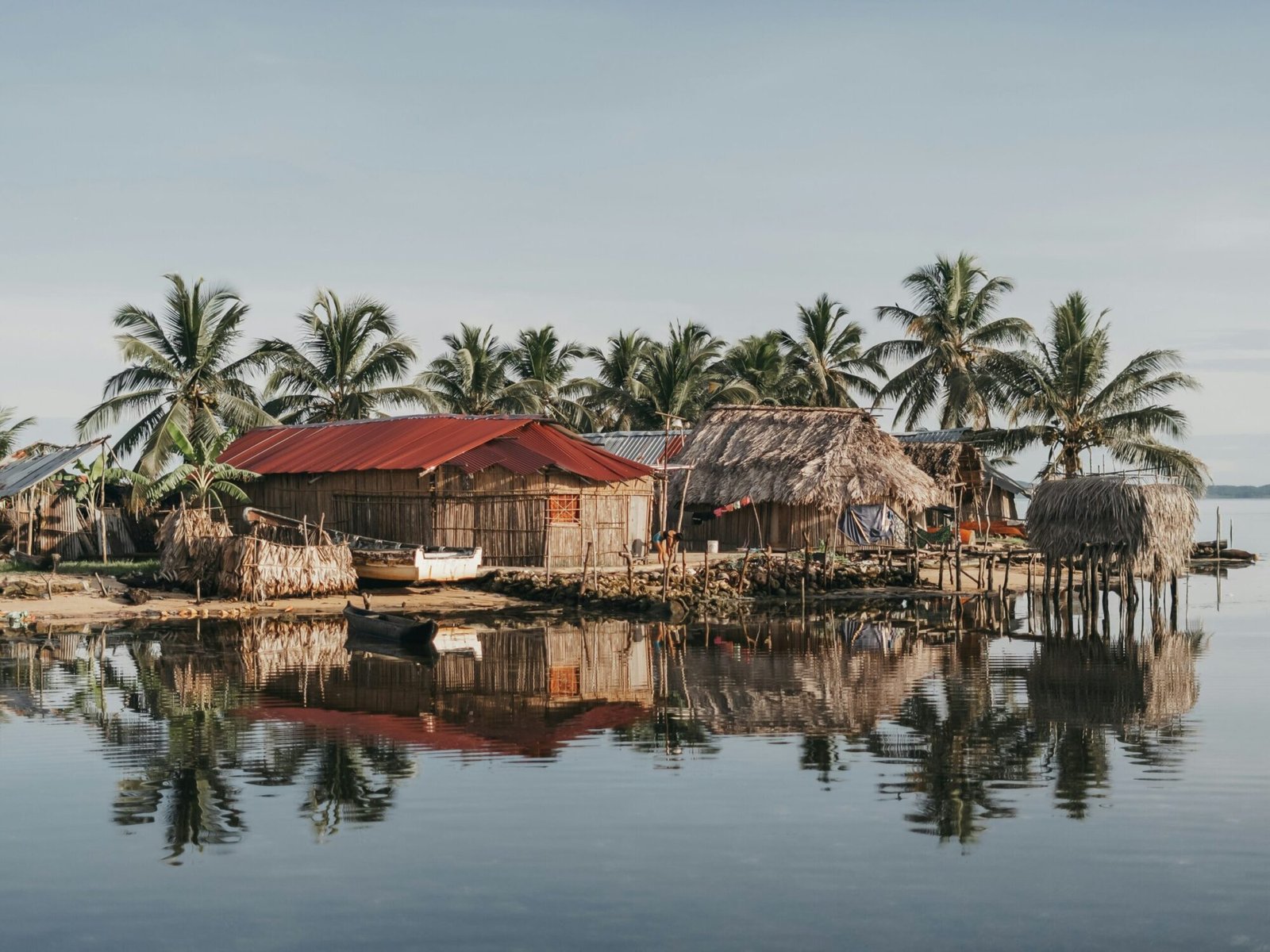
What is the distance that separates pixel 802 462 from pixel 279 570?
16.4 metres

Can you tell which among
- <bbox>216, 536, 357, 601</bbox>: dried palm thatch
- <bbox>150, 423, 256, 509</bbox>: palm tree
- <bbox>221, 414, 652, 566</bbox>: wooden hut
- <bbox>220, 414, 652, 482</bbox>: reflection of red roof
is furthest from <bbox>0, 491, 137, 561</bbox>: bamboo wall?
<bbox>216, 536, 357, 601</bbox>: dried palm thatch

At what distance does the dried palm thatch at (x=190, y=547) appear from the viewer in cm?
2994

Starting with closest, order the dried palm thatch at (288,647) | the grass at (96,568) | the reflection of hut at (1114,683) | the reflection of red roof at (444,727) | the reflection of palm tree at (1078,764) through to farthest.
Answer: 1. the reflection of palm tree at (1078,764)
2. the reflection of red roof at (444,727)
3. the reflection of hut at (1114,683)
4. the dried palm thatch at (288,647)
5. the grass at (96,568)

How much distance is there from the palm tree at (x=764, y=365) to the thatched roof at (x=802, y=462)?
13.2m

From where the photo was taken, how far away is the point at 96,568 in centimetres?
3447

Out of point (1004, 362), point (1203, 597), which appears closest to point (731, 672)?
point (1203, 597)

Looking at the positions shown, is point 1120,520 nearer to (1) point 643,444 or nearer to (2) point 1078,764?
(2) point 1078,764

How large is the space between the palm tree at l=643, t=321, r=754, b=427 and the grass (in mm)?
20434

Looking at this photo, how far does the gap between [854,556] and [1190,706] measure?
20.6 m

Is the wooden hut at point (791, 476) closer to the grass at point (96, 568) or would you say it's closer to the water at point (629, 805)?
the grass at point (96, 568)

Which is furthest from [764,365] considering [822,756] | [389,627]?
[822,756]

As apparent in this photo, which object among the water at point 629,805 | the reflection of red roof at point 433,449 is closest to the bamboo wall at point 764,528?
the reflection of red roof at point 433,449

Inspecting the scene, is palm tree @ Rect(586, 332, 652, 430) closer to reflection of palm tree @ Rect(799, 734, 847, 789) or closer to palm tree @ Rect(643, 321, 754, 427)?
palm tree @ Rect(643, 321, 754, 427)

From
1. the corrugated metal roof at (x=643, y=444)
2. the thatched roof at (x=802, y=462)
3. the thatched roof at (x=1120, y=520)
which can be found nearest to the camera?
the thatched roof at (x=1120, y=520)
